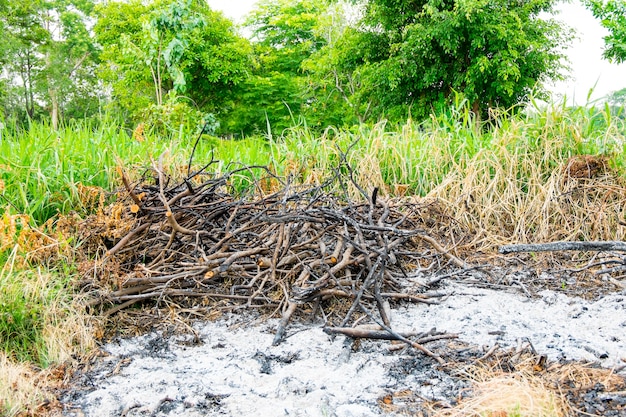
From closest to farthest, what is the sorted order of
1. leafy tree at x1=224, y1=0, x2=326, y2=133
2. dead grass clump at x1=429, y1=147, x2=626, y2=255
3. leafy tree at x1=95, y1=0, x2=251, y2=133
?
dead grass clump at x1=429, y1=147, x2=626, y2=255
leafy tree at x1=95, y1=0, x2=251, y2=133
leafy tree at x1=224, y1=0, x2=326, y2=133

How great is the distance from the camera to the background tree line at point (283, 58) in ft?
45.8

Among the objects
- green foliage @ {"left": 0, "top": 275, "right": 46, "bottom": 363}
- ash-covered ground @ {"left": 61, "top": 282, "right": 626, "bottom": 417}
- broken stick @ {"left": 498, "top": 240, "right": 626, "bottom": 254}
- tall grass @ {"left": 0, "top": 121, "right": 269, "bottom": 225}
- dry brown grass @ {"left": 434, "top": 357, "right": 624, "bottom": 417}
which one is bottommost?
ash-covered ground @ {"left": 61, "top": 282, "right": 626, "bottom": 417}

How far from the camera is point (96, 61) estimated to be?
31.8 m

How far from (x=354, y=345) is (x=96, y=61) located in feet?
111

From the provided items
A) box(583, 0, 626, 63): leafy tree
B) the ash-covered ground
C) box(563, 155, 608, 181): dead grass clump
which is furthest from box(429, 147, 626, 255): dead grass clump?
box(583, 0, 626, 63): leafy tree

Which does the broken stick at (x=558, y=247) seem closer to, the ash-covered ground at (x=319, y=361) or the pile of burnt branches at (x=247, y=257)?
the ash-covered ground at (x=319, y=361)

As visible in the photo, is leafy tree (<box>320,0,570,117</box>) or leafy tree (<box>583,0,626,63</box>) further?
leafy tree (<box>583,0,626,63</box>)

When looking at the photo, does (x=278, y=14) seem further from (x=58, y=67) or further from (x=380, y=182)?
(x=380, y=182)

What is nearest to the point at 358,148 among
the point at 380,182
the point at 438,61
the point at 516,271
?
the point at 380,182

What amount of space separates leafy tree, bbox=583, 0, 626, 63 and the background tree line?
0.05 metres

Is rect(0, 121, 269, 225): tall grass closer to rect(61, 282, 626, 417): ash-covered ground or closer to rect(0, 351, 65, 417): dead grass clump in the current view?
rect(0, 351, 65, 417): dead grass clump

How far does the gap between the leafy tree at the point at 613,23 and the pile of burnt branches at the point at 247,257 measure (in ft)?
58.8

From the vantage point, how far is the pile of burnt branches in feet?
8.55

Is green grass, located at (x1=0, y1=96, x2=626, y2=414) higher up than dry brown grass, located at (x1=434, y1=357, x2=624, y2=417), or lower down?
higher up
